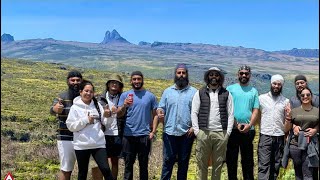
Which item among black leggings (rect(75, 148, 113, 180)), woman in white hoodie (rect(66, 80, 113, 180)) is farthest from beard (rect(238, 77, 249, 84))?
black leggings (rect(75, 148, 113, 180))

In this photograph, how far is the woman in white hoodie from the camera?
6.31 m

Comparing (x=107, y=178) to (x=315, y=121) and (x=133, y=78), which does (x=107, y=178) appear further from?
(x=315, y=121)

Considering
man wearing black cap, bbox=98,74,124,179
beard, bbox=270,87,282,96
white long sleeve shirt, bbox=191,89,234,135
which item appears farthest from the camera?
beard, bbox=270,87,282,96

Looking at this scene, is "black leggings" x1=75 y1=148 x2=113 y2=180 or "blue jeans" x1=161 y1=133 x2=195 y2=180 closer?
"black leggings" x1=75 y1=148 x2=113 y2=180

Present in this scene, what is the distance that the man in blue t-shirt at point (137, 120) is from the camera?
7.18 metres

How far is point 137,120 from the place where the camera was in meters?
7.21

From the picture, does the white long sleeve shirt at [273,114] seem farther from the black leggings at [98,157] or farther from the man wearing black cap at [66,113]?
the man wearing black cap at [66,113]

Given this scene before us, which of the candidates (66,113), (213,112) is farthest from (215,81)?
(66,113)

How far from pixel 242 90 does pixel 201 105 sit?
31.8 inches

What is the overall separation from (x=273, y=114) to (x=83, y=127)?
298 centimetres

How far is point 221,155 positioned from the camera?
714cm

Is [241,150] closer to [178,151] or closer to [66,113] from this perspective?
[178,151]

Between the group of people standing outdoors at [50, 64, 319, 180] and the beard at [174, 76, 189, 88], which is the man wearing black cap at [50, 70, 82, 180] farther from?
the beard at [174, 76, 189, 88]

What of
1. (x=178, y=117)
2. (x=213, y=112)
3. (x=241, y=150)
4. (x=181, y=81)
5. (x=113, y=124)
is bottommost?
(x=241, y=150)
